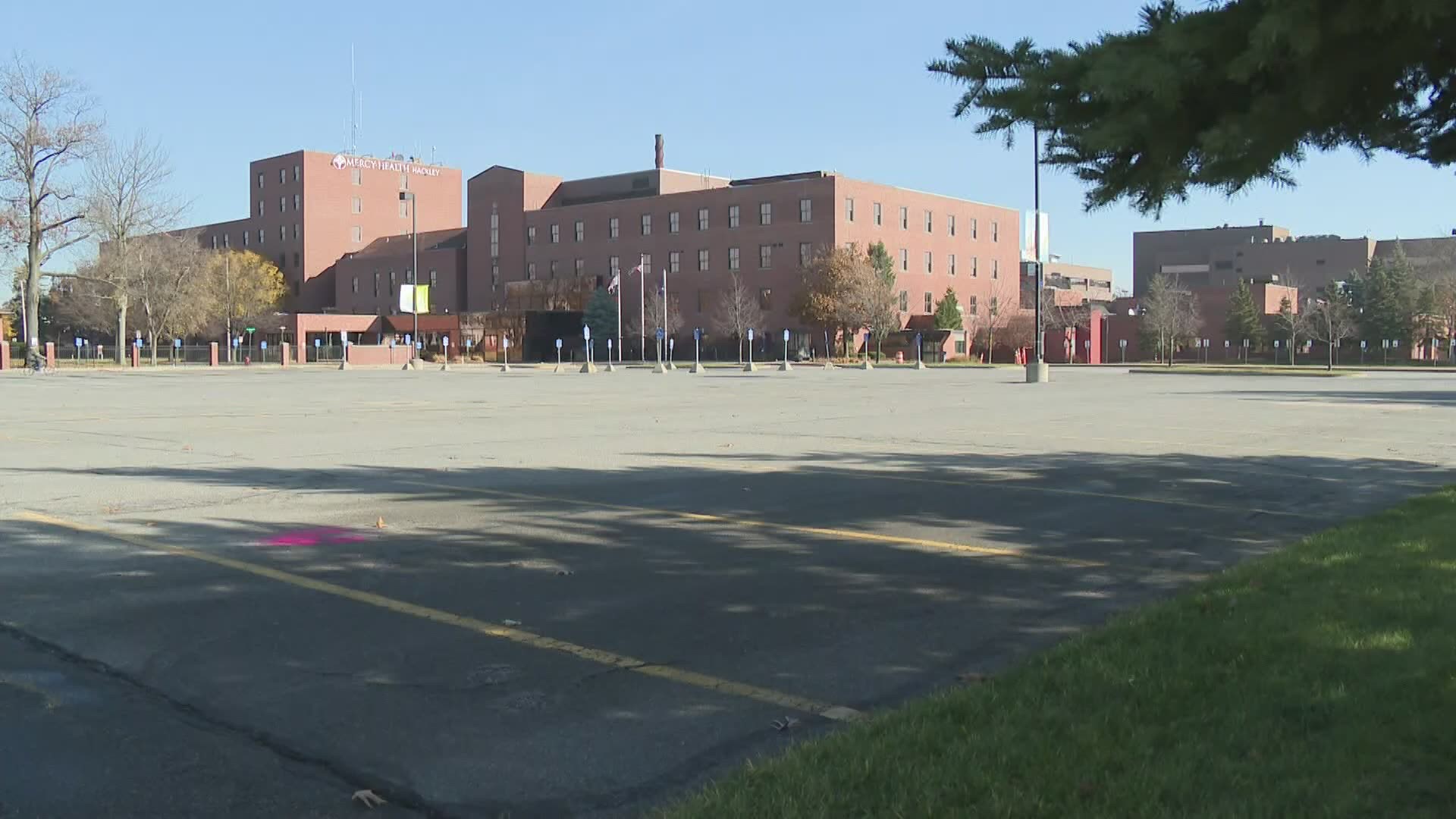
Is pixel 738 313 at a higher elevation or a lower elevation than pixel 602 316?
lower

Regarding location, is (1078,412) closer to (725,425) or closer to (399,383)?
(725,425)

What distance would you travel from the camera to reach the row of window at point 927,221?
94.8 m

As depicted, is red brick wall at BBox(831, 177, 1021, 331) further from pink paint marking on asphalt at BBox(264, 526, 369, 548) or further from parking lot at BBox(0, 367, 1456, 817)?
pink paint marking on asphalt at BBox(264, 526, 369, 548)

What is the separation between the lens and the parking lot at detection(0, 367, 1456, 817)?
475 centimetres

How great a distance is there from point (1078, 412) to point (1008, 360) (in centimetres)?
7644

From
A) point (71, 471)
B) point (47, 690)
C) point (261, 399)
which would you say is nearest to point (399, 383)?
point (261, 399)

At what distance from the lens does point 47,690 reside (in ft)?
18.0

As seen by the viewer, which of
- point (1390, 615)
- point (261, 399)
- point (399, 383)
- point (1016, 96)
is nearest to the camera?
point (1016, 96)

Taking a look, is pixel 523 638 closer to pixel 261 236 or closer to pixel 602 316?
pixel 602 316

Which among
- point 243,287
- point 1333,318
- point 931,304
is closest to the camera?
point 1333,318

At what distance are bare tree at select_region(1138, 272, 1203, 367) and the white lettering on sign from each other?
77258 millimetres

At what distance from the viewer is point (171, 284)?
87.1m

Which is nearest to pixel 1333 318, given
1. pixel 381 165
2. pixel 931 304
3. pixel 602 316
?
pixel 931 304

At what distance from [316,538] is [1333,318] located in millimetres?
90868
